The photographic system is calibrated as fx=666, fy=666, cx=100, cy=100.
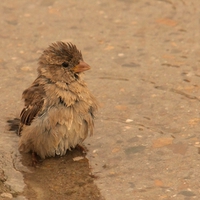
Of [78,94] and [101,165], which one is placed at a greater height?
[78,94]

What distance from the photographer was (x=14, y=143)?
6422mm

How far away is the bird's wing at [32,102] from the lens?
599cm

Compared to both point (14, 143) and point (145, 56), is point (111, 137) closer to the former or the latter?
point (14, 143)

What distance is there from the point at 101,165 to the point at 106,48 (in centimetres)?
240

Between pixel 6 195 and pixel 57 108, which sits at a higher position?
pixel 57 108

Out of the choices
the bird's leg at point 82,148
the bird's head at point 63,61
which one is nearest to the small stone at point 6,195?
the bird's leg at point 82,148

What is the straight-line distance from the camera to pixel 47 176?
5.91 metres

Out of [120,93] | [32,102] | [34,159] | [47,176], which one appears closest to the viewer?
[47,176]

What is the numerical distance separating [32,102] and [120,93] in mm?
1441

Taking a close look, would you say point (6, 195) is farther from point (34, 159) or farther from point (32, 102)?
point (32, 102)

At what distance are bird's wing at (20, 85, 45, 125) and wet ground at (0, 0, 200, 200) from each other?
397mm

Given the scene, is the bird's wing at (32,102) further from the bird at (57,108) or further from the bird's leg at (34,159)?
the bird's leg at (34,159)

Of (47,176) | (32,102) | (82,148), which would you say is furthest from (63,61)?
(47,176)

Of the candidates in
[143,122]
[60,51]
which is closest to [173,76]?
[143,122]
